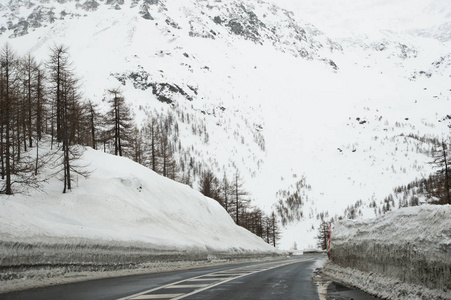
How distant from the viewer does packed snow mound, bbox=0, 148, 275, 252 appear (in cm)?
2777

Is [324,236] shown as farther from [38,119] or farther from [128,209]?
[38,119]

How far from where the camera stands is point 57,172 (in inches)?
1419

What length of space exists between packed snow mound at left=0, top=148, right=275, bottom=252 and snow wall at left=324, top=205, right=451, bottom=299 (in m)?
11.4

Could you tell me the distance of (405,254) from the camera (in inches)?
327

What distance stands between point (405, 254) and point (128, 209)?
29.4 m

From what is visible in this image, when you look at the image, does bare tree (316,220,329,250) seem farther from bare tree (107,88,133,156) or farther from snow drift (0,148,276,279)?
bare tree (107,88,133,156)

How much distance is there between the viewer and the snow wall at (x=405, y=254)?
7039 mm

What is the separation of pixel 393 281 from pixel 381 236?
1.39 m

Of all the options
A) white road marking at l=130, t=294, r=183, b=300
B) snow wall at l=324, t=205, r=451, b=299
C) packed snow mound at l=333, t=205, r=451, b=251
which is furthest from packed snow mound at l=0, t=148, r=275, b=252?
packed snow mound at l=333, t=205, r=451, b=251

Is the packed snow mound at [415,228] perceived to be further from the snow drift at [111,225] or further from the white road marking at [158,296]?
the snow drift at [111,225]

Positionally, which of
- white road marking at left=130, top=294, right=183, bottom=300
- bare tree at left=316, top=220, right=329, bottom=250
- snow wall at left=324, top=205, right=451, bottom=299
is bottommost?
bare tree at left=316, top=220, right=329, bottom=250

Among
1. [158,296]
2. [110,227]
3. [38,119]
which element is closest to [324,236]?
[38,119]

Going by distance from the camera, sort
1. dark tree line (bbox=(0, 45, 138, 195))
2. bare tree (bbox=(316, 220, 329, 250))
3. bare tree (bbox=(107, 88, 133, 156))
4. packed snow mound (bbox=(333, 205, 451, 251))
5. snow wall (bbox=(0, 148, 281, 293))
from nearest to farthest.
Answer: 1. packed snow mound (bbox=(333, 205, 451, 251))
2. snow wall (bbox=(0, 148, 281, 293))
3. dark tree line (bbox=(0, 45, 138, 195))
4. bare tree (bbox=(107, 88, 133, 156))
5. bare tree (bbox=(316, 220, 329, 250))

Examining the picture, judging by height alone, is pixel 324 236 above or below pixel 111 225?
below
